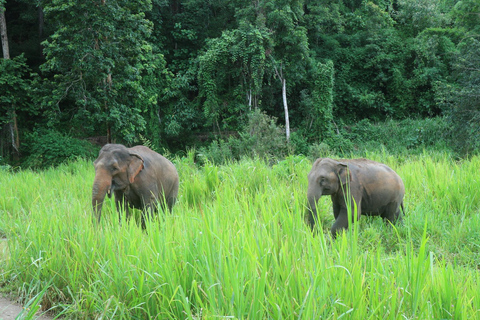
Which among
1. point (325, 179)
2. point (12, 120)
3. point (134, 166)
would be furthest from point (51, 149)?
point (325, 179)

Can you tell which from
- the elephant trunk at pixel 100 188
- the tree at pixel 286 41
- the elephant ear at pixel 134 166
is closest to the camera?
the elephant trunk at pixel 100 188

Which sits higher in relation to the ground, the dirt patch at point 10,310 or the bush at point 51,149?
the bush at point 51,149

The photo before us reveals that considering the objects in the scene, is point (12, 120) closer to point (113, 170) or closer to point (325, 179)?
point (113, 170)

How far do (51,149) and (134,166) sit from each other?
14.2 meters

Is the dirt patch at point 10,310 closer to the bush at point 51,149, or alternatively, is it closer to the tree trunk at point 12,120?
the bush at point 51,149

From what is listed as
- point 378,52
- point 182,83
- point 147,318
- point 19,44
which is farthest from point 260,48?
point 147,318

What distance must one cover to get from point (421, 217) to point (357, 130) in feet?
70.7

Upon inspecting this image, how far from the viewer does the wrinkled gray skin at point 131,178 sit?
3695 mm

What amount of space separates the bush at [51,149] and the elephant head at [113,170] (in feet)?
41.4

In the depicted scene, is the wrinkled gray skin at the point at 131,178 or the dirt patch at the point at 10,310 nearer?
the dirt patch at the point at 10,310

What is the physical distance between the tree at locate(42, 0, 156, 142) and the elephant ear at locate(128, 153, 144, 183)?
27.1ft

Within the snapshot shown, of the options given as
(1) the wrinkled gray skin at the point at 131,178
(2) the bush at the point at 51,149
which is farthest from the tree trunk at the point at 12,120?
(1) the wrinkled gray skin at the point at 131,178

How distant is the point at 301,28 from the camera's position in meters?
20.8

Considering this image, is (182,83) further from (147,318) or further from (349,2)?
(147,318)
